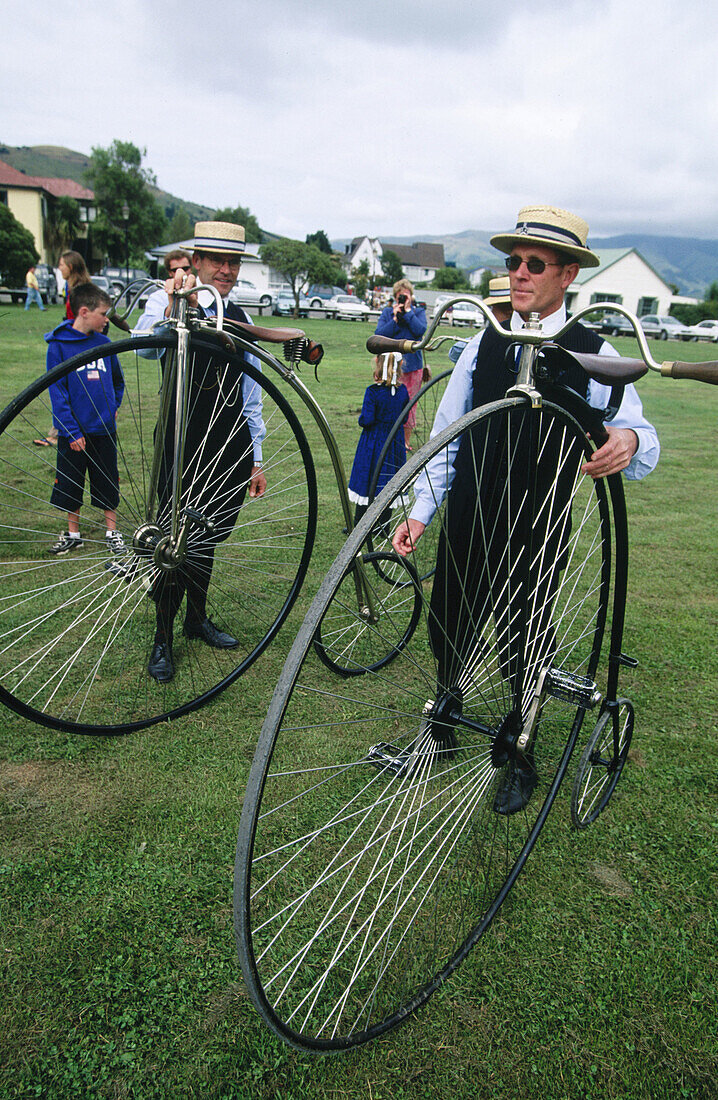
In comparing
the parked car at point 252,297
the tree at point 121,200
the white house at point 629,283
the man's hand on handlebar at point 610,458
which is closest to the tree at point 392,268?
the white house at point 629,283

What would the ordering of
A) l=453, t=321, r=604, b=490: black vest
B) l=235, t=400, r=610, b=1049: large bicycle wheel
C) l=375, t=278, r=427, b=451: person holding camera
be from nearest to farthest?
1. l=235, t=400, r=610, b=1049: large bicycle wheel
2. l=453, t=321, r=604, b=490: black vest
3. l=375, t=278, r=427, b=451: person holding camera

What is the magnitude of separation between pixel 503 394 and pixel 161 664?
6.81 feet

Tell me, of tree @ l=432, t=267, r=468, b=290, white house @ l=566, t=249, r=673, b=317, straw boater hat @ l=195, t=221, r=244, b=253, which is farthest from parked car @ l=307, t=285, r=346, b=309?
tree @ l=432, t=267, r=468, b=290

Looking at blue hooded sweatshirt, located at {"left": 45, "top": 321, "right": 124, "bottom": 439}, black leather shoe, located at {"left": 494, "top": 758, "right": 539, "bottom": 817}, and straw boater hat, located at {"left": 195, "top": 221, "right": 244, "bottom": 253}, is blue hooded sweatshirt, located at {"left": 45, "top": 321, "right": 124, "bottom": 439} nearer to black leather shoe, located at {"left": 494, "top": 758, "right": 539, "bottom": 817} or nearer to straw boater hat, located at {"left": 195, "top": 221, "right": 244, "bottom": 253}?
straw boater hat, located at {"left": 195, "top": 221, "right": 244, "bottom": 253}

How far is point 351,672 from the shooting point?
11.9 feet

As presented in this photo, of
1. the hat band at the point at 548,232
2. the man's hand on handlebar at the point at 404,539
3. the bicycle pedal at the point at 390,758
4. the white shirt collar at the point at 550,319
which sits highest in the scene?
the hat band at the point at 548,232

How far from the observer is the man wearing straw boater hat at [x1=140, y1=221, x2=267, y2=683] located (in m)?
3.23

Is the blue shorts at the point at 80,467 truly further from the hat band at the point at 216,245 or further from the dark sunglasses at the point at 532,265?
the dark sunglasses at the point at 532,265

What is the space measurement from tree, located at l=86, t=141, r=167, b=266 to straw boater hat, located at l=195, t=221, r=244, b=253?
180 feet

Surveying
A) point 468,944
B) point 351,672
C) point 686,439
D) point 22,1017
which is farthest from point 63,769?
point 686,439

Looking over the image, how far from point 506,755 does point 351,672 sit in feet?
4.84

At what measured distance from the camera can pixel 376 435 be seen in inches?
242

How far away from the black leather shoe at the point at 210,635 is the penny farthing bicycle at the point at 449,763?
0.90 meters

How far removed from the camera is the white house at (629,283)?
5997 cm
